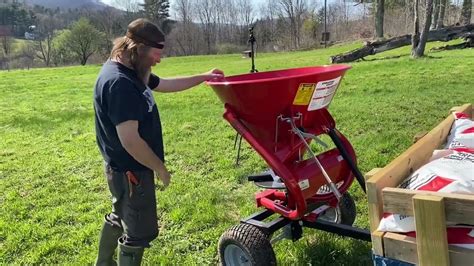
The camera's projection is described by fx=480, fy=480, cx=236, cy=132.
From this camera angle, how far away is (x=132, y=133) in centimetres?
268

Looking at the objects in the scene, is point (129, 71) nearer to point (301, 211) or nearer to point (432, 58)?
point (301, 211)

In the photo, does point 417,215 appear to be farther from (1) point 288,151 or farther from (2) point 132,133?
(2) point 132,133

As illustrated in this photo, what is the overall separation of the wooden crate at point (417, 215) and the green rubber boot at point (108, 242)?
187 centimetres

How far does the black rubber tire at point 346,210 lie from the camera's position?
3809 millimetres

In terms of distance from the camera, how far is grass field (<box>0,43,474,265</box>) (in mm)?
4066

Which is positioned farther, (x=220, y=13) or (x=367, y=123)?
(x=220, y=13)

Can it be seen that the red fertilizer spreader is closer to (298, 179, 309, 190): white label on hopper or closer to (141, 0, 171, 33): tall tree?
(298, 179, 309, 190): white label on hopper

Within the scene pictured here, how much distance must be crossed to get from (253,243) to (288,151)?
64 cm

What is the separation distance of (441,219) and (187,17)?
84561 millimetres

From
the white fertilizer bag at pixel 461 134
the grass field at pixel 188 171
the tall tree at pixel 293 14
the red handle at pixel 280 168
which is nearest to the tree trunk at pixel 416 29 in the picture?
the grass field at pixel 188 171

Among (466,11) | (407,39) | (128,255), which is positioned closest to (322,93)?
(128,255)

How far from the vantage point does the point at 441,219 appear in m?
1.85

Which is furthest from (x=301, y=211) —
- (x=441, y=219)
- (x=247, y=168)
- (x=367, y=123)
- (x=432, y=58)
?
(x=432, y=58)

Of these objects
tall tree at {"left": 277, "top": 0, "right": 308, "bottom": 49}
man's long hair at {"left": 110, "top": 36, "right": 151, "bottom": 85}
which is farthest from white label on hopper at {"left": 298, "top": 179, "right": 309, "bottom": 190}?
tall tree at {"left": 277, "top": 0, "right": 308, "bottom": 49}
